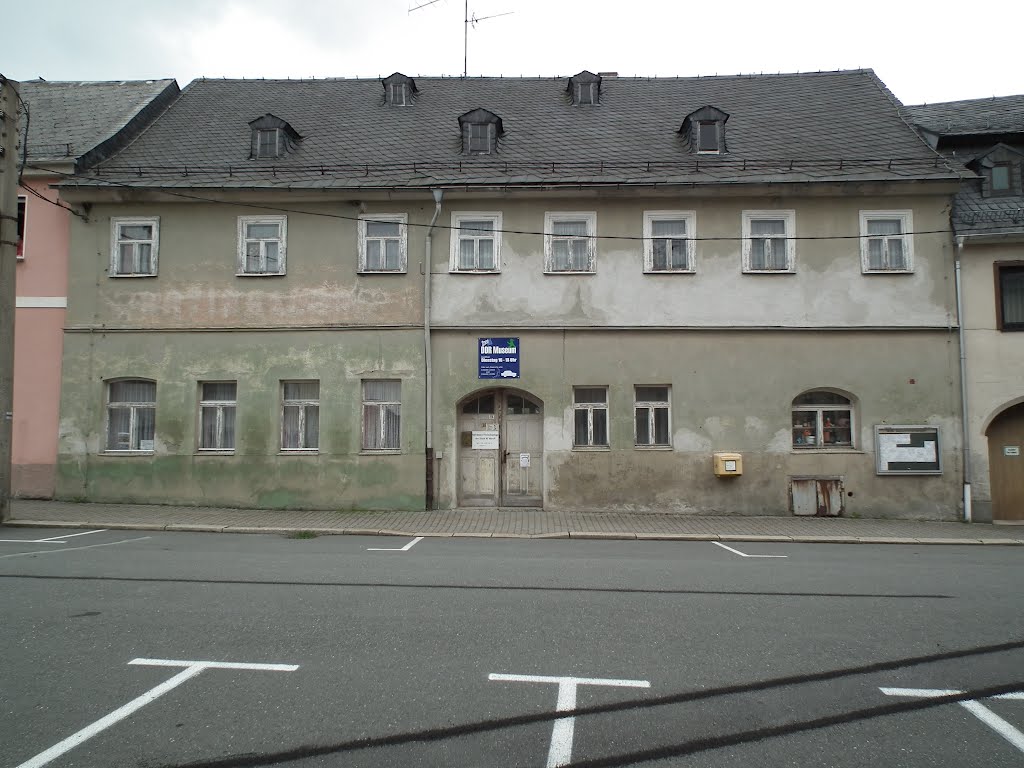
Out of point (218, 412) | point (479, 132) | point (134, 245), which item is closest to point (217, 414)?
point (218, 412)

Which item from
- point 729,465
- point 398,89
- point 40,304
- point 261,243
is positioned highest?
point 398,89

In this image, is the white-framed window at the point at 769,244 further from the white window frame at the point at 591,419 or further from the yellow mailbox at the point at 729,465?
the white window frame at the point at 591,419

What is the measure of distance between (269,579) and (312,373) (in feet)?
24.9

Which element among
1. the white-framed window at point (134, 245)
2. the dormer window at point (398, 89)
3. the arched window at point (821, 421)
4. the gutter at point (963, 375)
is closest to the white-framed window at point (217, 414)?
the white-framed window at point (134, 245)

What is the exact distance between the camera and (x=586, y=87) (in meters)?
18.5

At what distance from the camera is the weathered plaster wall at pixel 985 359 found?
1404 cm

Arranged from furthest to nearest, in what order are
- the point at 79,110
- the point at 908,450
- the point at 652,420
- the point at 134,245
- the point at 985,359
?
the point at 79,110 → the point at 134,245 → the point at 652,420 → the point at 985,359 → the point at 908,450

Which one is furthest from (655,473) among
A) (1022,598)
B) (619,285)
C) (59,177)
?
(59,177)

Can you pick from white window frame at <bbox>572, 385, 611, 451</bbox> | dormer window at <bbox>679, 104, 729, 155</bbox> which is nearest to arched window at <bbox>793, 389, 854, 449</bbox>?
white window frame at <bbox>572, 385, 611, 451</bbox>

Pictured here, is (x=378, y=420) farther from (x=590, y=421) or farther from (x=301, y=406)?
(x=590, y=421)

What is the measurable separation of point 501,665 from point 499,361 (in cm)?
998

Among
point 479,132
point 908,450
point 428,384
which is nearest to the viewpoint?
point 908,450

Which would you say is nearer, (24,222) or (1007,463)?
(1007,463)

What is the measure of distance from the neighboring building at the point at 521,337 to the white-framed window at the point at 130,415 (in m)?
0.05
